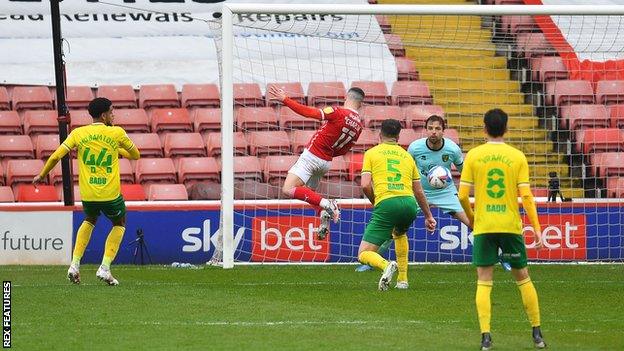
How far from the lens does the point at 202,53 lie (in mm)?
24703

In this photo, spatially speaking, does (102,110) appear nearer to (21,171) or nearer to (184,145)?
(21,171)

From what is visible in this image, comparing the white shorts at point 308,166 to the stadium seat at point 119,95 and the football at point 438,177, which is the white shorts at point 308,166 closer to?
the football at point 438,177

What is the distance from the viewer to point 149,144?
22.2 m

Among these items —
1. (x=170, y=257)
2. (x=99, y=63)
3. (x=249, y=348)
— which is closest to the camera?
(x=249, y=348)

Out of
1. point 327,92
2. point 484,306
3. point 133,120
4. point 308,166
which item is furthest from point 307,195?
point 133,120

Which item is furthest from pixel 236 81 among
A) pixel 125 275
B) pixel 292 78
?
pixel 125 275

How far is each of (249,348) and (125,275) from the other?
712 centimetres

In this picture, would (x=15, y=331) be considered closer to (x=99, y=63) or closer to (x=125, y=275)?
(x=125, y=275)

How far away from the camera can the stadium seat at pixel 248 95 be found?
21516 millimetres

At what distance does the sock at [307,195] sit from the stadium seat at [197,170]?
5.11m

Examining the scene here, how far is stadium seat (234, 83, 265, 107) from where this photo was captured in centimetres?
2152

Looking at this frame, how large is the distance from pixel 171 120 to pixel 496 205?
1325 centimetres

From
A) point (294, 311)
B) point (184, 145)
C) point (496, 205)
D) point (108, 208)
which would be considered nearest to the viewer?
point (496, 205)


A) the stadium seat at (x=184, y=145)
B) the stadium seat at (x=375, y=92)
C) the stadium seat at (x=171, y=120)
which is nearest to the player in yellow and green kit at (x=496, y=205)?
the stadium seat at (x=375, y=92)
